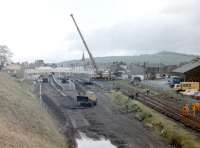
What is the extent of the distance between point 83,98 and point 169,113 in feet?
51.1

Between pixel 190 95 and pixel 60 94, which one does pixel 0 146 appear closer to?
pixel 190 95

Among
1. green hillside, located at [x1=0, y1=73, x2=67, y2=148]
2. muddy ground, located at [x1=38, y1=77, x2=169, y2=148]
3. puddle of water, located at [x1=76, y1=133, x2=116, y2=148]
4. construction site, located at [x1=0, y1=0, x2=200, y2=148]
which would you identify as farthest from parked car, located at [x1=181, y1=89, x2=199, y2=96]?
green hillside, located at [x1=0, y1=73, x2=67, y2=148]

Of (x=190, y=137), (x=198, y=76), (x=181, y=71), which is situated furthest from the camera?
(x=181, y=71)

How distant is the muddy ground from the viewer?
31.0 m

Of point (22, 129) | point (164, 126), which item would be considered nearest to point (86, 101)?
point (164, 126)

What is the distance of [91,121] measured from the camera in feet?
132

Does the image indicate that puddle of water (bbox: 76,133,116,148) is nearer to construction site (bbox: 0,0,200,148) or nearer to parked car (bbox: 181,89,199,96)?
construction site (bbox: 0,0,200,148)

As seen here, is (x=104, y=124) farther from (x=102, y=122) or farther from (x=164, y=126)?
(x=164, y=126)

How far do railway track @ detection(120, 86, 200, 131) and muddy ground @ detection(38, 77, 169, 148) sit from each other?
10.6 ft

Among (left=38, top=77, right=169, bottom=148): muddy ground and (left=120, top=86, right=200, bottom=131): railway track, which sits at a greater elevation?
(left=120, top=86, right=200, bottom=131): railway track

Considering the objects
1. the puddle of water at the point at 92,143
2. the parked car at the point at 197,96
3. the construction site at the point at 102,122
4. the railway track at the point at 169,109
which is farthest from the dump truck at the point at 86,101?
the puddle of water at the point at 92,143

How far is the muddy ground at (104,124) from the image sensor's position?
31.0 metres

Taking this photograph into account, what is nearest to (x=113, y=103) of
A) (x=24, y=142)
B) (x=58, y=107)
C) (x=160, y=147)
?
(x=58, y=107)

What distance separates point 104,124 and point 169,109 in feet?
26.7
